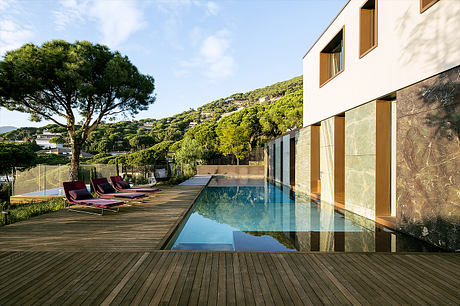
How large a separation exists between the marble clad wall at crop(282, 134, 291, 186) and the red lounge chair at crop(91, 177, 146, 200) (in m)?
8.40

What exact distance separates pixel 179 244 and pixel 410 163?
14.8 feet

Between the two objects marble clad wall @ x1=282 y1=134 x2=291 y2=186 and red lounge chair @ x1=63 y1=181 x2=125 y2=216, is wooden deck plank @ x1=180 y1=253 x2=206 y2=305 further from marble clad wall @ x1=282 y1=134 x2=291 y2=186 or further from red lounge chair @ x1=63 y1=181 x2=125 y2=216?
marble clad wall @ x1=282 y1=134 x2=291 y2=186

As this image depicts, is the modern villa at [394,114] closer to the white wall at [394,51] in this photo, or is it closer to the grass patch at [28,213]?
the white wall at [394,51]

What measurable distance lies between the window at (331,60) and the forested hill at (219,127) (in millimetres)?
17585

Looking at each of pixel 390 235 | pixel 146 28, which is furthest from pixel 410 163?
pixel 146 28

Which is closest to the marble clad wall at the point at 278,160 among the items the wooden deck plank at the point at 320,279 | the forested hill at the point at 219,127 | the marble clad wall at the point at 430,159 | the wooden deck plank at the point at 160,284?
the forested hill at the point at 219,127

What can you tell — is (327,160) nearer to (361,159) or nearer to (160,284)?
(361,159)

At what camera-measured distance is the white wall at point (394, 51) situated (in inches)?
155

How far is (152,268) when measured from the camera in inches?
119

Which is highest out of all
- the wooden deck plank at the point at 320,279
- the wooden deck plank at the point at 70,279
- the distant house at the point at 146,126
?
the distant house at the point at 146,126

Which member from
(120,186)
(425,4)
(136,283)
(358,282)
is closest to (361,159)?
(425,4)

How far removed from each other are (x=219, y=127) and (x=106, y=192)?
24.8 meters

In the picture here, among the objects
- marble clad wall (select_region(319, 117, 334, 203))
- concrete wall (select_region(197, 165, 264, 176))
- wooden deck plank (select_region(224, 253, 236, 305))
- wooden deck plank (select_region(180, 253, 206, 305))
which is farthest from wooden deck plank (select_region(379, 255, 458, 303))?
concrete wall (select_region(197, 165, 264, 176))

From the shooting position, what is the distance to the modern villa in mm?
3852
